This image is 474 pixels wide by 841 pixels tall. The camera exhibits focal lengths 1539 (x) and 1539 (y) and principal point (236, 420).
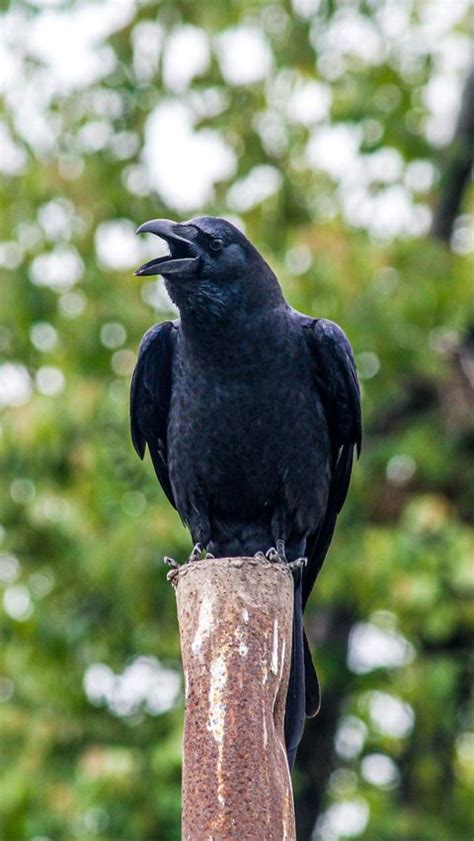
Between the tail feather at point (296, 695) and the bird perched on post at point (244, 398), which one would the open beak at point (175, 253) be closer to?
the bird perched on post at point (244, 398)

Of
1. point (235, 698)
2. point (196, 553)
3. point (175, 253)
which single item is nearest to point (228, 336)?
point (175, 253)

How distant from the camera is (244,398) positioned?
5.46 m

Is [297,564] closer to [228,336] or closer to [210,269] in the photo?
[228,336]

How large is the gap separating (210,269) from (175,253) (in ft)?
0.45

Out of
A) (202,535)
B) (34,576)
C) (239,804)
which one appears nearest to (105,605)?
(34,576)

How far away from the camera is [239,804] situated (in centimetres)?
394

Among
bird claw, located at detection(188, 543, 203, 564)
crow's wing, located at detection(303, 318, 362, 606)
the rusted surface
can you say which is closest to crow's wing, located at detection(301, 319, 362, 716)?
crow's wing, located at detection(303, 318, 362, 606)

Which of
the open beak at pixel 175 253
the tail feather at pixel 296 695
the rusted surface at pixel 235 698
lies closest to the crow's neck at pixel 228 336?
the open beak at pixel 175 253

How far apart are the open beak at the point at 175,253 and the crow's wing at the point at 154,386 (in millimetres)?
535

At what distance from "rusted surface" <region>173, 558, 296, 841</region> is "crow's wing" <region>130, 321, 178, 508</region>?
1.62m

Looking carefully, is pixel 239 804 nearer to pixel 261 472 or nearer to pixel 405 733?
pixel 261 472

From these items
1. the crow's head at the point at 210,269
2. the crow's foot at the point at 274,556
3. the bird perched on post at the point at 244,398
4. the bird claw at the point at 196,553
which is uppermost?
the crow's head at the point at 210,269

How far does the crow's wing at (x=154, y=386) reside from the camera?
593 centimetres

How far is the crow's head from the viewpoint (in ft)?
17.6
